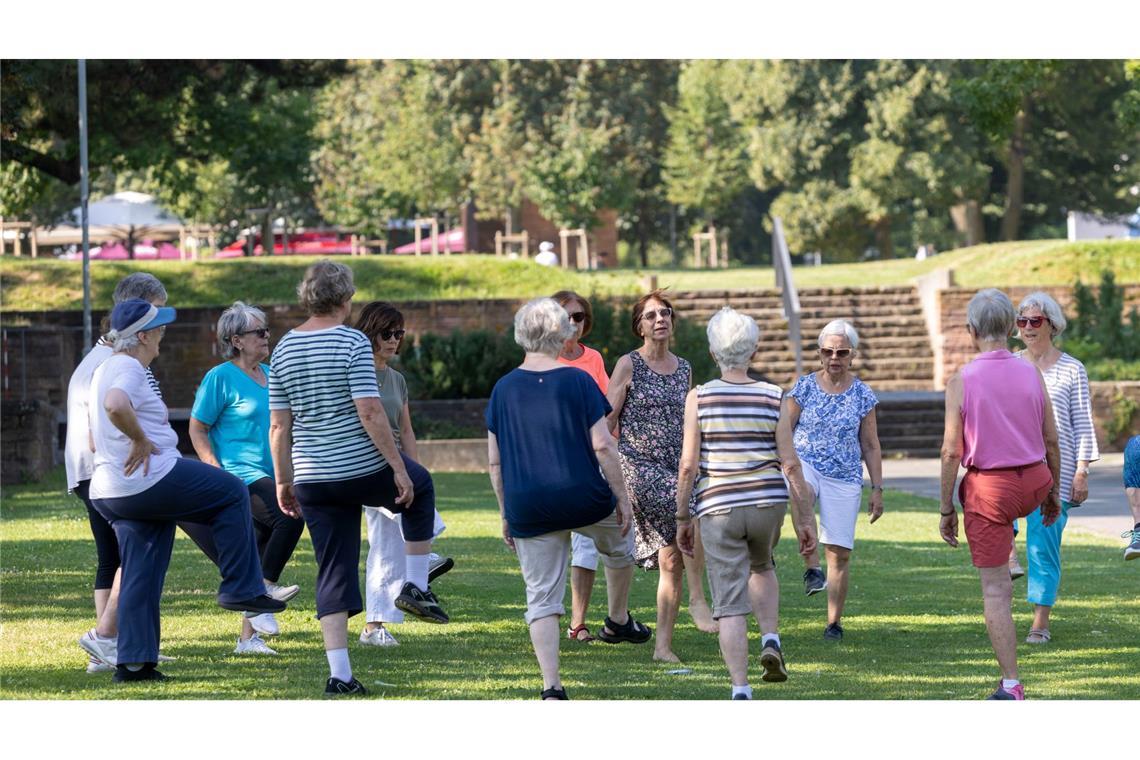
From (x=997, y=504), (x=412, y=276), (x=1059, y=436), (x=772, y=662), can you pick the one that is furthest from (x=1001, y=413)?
(x=412, y=276)

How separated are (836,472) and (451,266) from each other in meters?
23.1

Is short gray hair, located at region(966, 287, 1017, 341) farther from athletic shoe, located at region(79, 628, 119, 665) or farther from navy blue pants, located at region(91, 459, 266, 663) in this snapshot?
athletic shoe, located at region(79, 628, 119, 665)

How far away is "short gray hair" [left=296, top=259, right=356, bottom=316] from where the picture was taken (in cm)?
754

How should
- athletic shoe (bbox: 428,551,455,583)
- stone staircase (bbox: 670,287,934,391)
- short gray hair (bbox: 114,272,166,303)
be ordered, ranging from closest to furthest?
1. short gray hair (bbox: 114,272,166,303)
2. athletic shoe (bbox: 428,551,455,583)
3. stone staircase (bbox: 670,287,934,391)

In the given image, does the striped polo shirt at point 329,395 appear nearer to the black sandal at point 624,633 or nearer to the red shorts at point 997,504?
the black sandal at point 624,633

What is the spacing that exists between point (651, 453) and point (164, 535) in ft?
8.02

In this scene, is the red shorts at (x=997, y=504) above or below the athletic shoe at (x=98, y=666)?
above

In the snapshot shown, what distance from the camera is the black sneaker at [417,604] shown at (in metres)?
8.85

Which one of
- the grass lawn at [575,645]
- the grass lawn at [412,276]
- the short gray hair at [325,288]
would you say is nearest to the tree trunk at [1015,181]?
the grass lawn at [412,276]

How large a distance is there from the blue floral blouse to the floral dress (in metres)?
1.13

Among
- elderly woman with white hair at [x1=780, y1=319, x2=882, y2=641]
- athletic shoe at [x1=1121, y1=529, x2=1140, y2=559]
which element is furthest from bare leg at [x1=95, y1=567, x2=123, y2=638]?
athletic shoe at [x1=1121, y1=529, x2=1140, y2=559]

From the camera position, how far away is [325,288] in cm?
753

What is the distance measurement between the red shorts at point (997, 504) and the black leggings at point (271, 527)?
341cm

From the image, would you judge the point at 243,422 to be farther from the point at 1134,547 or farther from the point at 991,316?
the point at 1134,547
